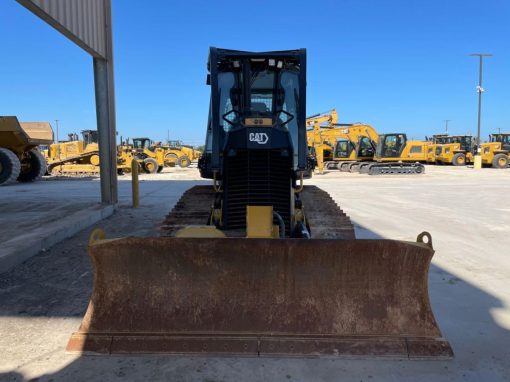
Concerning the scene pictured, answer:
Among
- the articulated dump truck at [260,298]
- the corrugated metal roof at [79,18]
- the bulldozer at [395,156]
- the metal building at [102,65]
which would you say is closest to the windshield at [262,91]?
the articulated dump truck at [260,298]

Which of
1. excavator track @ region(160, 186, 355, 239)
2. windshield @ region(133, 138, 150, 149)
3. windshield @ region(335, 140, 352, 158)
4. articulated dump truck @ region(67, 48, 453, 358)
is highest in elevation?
windshield @ region(133, 138, 150, 149)

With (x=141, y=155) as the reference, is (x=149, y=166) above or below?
below

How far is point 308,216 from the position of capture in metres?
5.22

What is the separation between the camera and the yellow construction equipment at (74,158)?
80.4 feet

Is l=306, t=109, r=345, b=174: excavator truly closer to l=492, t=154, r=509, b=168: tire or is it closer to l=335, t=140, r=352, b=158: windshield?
l=335, t=140, r=352, b=158: windshield

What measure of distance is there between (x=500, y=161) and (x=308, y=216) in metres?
31.1

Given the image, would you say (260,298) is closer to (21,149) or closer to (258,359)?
(258,359)

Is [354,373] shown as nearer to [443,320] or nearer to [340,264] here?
[340,264]

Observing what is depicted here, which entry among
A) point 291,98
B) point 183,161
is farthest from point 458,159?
point 291,98

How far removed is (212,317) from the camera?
10.6 feet

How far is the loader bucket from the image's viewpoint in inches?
123

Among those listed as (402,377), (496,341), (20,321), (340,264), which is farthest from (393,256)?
(20,321)

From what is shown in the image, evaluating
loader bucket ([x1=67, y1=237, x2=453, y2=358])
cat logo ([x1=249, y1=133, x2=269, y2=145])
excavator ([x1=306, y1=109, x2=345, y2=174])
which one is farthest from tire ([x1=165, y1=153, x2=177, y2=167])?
loader bucket ([x1=67, y1=237, x2=453, y2=358])

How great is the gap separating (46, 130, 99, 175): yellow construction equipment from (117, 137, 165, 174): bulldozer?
1.45 metres
